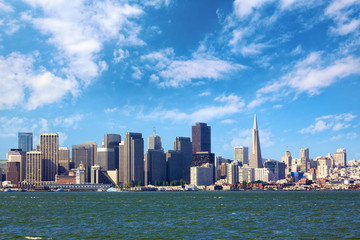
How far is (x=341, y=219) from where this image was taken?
10394 centimetres

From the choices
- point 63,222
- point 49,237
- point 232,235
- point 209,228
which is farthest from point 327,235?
point 63,222

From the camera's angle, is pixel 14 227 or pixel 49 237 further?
pixel 14 227

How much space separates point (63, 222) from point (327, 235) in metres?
52.3

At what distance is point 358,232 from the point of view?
80.7m

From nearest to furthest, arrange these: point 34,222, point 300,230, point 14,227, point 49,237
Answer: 1. point 49,237
2. point 300,230
3. point 14,227
4. point 34,222

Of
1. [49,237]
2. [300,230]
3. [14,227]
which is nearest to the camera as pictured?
[49,237]

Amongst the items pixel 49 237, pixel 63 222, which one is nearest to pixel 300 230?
pixel 49 237

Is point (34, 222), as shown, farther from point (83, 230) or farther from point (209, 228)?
point (209, 228)

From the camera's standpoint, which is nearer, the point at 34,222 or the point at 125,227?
the point at 125,227

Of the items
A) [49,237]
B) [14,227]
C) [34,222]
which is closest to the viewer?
[49,237]

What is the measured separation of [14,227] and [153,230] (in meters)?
25.7

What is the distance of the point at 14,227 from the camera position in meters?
92.8

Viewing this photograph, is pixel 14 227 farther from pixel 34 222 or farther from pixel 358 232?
pixel 358 232

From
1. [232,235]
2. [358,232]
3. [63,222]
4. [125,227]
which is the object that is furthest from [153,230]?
Result: [358,232]
